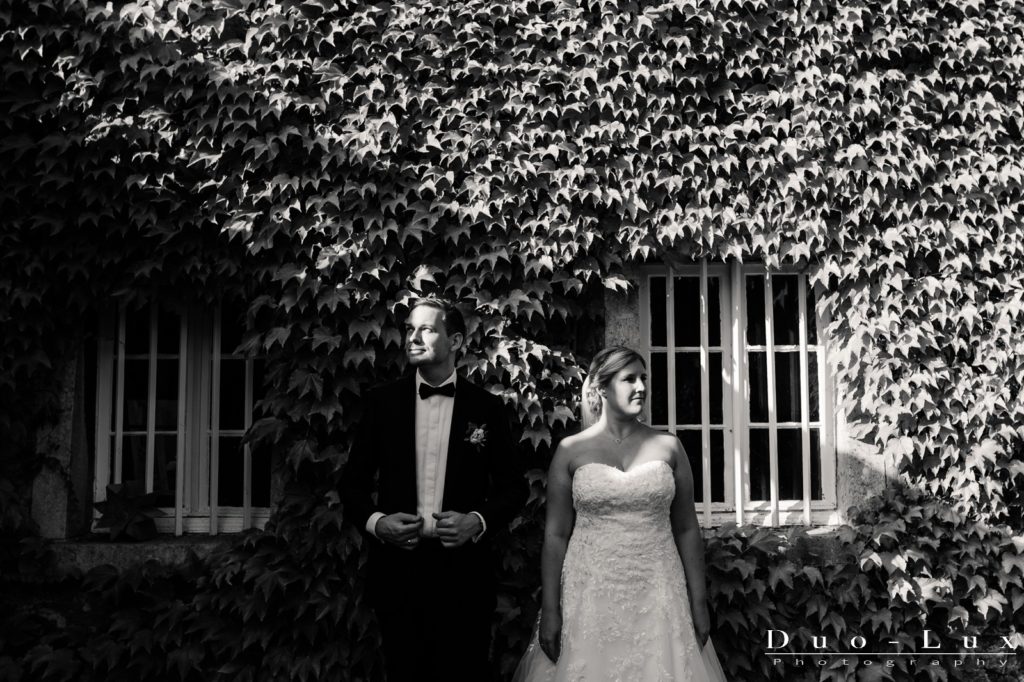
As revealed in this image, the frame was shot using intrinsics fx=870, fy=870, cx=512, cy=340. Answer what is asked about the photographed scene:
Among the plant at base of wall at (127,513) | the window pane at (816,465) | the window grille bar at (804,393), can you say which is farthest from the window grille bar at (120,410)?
the window pane at (816,465)

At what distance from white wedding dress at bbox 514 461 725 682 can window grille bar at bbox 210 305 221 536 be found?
2585 mm

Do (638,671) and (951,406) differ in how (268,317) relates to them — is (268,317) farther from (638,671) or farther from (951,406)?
(951,406)

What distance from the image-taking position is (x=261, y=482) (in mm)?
5656

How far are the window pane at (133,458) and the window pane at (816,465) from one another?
173 inches

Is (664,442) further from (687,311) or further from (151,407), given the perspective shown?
(151,407)

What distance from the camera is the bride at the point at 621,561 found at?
149 inches

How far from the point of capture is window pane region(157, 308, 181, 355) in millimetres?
5707

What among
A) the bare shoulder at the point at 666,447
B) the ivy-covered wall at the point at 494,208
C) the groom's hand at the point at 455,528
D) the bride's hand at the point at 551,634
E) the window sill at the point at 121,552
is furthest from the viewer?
the window sill at the point at 121,552

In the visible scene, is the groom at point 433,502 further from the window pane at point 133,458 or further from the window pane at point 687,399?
the window pane at point 133,458

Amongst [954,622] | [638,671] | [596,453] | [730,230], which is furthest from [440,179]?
[954,622]

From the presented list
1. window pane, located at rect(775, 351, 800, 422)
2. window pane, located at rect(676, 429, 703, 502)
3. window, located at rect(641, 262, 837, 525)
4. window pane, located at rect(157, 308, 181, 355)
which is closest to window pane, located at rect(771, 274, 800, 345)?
window, located at rect(641, 262, 837, 525)

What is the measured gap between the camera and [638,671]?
3771mm

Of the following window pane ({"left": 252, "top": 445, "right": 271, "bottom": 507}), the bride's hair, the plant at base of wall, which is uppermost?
the bride's hair

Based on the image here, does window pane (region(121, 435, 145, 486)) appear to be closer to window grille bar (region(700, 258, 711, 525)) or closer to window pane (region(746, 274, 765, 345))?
window grille bar (region(700, 258, 711, 525))
